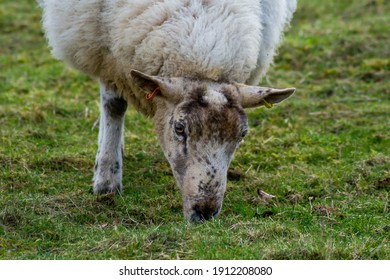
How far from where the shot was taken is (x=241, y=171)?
7859 mm

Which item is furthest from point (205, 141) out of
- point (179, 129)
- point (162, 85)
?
point (162, 85)

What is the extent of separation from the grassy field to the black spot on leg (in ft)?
2.16

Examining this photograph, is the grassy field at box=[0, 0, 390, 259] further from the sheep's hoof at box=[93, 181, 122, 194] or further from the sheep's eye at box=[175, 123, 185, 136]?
the sheep's eye at box=[175, 123, 185, 136]

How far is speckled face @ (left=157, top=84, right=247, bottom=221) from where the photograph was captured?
19.3 ft

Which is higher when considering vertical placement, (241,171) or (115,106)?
(115,106)

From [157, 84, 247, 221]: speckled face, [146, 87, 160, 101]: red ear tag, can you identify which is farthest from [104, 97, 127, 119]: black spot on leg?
[157, 84, 247, 221]: speckled face

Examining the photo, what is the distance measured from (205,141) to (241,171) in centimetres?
203

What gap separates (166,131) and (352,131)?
3416mm

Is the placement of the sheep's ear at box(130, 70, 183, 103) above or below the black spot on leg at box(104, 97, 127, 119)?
above

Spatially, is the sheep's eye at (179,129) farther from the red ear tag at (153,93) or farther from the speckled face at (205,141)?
the red ear tag at (153,93)

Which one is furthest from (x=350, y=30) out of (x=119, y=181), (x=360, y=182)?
(x=119, y=181)

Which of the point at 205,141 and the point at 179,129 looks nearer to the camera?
the point at 205,141

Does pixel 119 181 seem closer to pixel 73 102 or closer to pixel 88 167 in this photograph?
pixel 88 167

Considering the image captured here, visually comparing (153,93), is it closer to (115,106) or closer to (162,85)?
(162,85)
